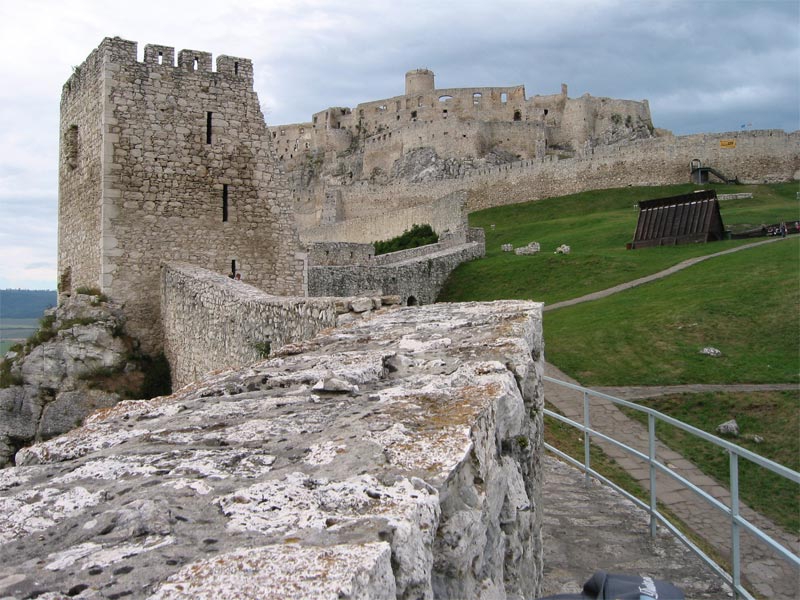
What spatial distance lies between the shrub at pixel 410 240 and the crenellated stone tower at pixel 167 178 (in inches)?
1110

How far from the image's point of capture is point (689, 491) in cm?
1002

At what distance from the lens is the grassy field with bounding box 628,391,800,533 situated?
10.2 metres

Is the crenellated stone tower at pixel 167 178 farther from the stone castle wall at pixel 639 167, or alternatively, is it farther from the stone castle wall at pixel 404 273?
the stone castle wall at pixel 639 167

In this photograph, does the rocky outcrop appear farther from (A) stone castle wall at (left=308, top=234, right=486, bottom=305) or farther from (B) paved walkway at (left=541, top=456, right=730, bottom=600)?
(A) stone castle wall at (left=308, top=234, right=486, bottom=305)

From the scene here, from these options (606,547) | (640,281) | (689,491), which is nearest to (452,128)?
(640,281)

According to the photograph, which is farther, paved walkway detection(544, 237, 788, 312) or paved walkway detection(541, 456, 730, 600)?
paved walkway detection(544, 237, 788, 312)

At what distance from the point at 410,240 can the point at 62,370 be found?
3225 centimetres

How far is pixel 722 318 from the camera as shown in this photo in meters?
17.2

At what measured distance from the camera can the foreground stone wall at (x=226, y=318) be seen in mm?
6961

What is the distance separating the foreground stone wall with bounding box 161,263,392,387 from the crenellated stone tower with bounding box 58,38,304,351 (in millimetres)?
651

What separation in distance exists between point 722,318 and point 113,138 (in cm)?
1368

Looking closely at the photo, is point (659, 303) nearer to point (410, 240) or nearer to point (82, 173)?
point (82, 173)

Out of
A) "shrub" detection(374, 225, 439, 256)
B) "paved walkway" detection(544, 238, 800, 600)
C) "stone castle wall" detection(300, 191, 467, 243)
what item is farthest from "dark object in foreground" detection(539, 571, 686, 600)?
"shrub" detection(374, 225, 439, 256)

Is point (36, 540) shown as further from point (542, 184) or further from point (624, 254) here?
point (542, 184)
